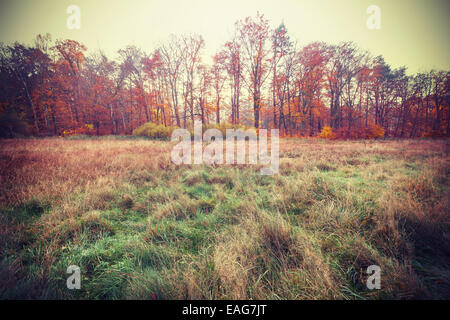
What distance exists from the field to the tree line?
16.6m

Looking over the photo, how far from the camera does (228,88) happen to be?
67.8 ft

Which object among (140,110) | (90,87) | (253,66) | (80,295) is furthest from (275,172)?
(90,87)

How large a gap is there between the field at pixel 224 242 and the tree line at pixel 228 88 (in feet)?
54.5

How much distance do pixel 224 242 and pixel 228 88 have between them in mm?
21540

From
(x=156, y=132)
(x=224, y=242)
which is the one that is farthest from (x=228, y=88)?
(x=224, y=242)

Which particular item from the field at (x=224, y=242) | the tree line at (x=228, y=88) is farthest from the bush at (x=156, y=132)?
the field at (x=224, y=242)

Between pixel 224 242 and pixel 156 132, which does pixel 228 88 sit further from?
pixel 224 242

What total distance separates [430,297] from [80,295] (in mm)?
3000

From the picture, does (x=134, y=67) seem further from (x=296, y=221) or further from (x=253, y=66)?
(x=296, y=221)

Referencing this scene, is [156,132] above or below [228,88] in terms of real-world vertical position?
below

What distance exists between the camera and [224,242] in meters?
2.03

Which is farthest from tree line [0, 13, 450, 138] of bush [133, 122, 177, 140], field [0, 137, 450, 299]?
field [0, 137, 450, 299]

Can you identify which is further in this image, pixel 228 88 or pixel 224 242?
pixel 228 88

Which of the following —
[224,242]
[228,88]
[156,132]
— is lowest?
[224,242]
